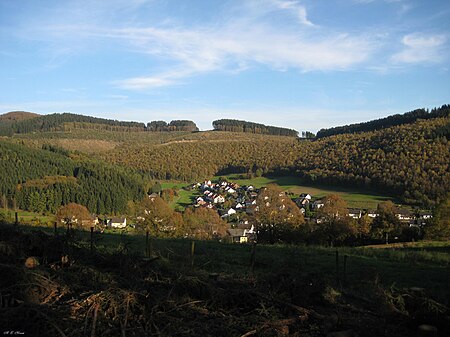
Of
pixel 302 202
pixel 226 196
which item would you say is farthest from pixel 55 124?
Answer: pixel 302 202

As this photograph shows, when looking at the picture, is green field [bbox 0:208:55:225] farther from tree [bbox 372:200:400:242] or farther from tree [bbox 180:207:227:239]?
tree [bbox 372:200:400:242]

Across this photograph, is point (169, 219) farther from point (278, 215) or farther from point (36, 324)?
point (36, 324)

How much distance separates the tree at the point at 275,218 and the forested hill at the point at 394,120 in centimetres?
6536

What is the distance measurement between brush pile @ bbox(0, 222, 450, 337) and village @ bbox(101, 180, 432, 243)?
84.2 ft

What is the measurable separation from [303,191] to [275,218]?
37092mm

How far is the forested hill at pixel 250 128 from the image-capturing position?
16862 cm

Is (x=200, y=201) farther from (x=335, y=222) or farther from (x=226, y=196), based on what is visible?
(x=335, y=222)

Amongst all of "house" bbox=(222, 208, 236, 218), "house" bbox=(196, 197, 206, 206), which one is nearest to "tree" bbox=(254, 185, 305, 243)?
"house" bbox=(222, 208, 236, 218)

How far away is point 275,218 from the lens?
29.3 metres

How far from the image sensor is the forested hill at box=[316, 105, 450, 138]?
87562 mm

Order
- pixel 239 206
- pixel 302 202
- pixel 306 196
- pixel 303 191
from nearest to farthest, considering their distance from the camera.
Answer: pixel 302 202
pixel 306 196
pixel 239 206
pixel 303 191

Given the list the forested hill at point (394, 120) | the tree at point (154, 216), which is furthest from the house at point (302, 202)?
the forested hill at point (394, 120)

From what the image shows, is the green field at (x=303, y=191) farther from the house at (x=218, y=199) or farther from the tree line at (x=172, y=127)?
the tree line at (x=172, y=127)

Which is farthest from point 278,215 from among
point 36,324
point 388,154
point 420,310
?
point 388,154
